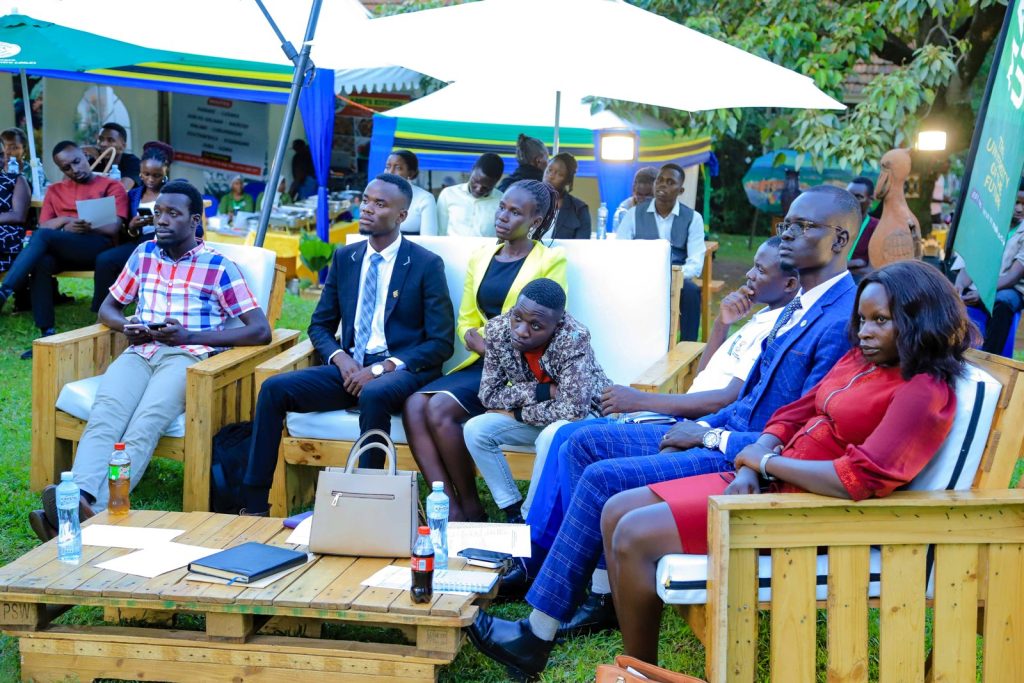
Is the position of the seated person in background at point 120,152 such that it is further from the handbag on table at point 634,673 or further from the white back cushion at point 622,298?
the handbag on table at point 634,673

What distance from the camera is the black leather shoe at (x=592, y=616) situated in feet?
12.7

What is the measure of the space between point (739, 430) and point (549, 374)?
102 cm

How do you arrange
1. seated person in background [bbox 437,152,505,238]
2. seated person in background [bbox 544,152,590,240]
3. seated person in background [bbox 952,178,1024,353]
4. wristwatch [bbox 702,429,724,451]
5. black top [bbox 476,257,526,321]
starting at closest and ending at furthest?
wristwatch [bbox 702,429,724,451] < black top [bbox 476,257,526,321] < seated person in background [bbox 952,178,1024,353] < seated person in background [bbox 544,152,590,240] < seated person in background [bbox 437,152,505,238]

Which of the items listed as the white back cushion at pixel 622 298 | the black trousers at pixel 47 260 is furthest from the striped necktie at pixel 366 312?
the black trousers at pixel 47 260

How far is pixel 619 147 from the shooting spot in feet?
30.0

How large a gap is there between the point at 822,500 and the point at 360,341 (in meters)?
2.70

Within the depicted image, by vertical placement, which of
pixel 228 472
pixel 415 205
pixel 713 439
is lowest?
pixel 228 472

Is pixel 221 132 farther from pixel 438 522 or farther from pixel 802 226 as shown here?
pixel 802 226

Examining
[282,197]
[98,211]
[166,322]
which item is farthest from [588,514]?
[282,197]

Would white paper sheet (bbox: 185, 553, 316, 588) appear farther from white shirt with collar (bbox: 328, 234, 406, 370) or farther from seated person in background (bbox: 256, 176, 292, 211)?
seated person in background (bbox: 256, 176, 292, 211)

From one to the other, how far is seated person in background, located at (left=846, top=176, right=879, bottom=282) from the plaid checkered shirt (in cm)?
424

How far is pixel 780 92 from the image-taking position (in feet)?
19.1

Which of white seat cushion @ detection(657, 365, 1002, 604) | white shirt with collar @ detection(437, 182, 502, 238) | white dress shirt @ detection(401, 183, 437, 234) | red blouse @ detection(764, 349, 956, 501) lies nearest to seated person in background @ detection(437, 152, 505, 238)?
white shirt with collar @ detection(437, 182, 502, 238)

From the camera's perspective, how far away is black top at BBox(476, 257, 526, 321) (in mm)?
5047
